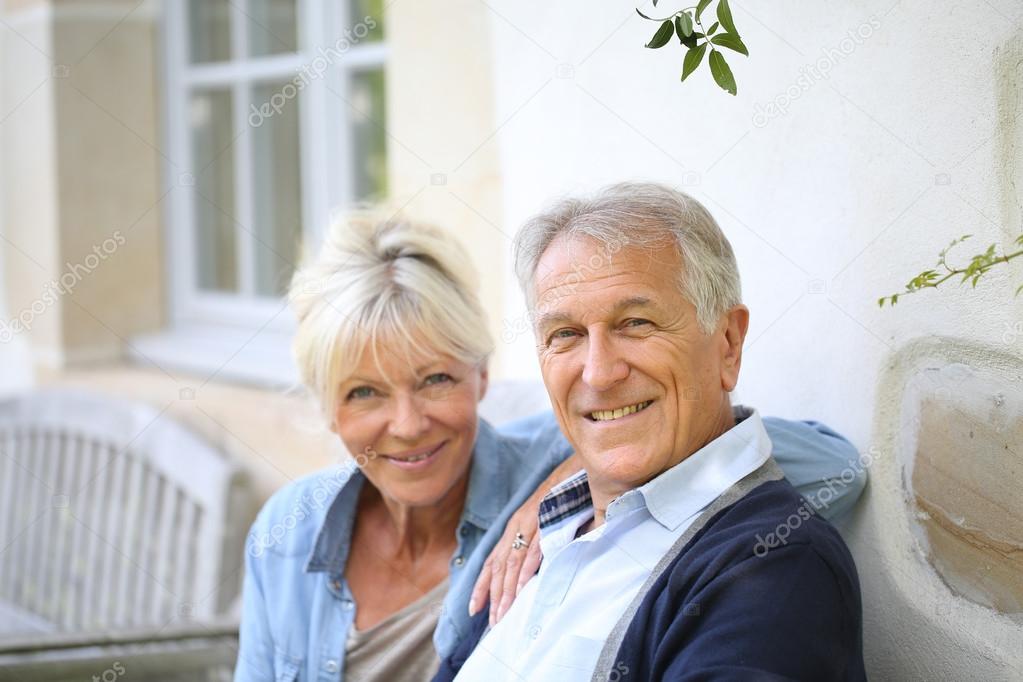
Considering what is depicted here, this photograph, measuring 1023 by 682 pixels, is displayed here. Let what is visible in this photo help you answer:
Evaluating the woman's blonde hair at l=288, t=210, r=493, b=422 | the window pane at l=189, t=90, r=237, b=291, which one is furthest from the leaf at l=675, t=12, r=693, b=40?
the window pane at l=189, t=90, r=237, b=291

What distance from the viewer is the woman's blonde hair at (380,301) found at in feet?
7.06

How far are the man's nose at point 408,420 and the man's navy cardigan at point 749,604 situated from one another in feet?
2.20

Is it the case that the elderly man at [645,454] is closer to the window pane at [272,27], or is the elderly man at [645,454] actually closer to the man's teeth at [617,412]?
the man's teeth at [617,412]

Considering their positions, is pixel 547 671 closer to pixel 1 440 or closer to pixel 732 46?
pixel 732 46

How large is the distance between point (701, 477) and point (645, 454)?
90 millimetres

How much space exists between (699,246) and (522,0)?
5.27 ft

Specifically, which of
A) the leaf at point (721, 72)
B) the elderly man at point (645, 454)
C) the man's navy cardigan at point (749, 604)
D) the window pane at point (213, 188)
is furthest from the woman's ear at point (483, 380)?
the window pane at point (213, 188)

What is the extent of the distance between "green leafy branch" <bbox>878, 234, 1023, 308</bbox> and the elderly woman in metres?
0.75

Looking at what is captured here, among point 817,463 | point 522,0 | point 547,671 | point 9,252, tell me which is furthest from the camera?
point 9,252

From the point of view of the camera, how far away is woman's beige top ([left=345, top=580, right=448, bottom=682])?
2.15 m

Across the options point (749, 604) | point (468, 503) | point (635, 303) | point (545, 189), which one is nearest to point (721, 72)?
point (635, 303)

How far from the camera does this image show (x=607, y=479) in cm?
177

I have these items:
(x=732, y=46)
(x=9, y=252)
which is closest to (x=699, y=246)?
(x=732, y=46)

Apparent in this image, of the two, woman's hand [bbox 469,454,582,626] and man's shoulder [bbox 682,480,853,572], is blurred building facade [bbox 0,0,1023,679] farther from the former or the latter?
woman's hand [bbox 469,454,582,626]
